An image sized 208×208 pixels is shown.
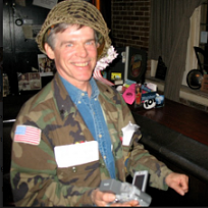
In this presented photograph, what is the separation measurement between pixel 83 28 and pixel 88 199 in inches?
23.3

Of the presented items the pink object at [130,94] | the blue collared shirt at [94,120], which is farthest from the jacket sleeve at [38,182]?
the pink object at [130,94]

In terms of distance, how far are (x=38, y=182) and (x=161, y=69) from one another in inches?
159

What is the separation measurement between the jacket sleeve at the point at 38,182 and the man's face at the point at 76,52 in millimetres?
263

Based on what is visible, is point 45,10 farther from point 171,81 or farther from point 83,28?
point 83,28

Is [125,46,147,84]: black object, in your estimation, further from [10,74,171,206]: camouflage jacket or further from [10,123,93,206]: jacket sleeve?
[10,123,93,206]: jacket sleeve

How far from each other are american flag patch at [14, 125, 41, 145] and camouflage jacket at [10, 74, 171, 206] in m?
0.02

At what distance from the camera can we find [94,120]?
1.10 meters

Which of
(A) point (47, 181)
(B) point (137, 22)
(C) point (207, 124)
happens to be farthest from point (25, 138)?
(B) point (137, 22)

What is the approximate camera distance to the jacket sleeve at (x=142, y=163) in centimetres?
114

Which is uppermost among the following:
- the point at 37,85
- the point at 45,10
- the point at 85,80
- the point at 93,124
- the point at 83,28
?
the point at 45,10

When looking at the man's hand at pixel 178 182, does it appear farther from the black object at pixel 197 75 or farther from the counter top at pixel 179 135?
the black object at pixel 197 75

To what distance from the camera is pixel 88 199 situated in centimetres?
96

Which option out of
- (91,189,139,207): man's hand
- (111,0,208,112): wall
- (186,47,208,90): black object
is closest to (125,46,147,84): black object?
(186,47,208,90): black object

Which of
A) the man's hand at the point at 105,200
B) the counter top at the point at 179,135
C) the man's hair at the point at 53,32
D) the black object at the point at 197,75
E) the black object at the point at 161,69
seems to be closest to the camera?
the man's hand at the point at 105,200
